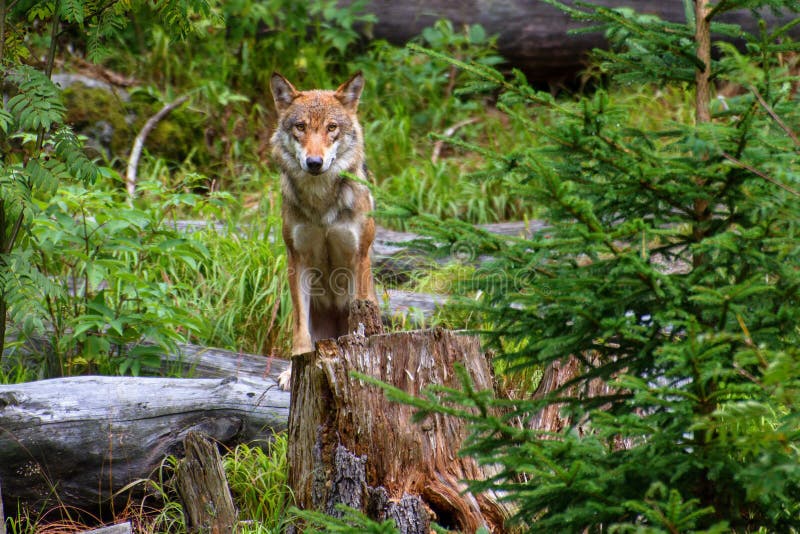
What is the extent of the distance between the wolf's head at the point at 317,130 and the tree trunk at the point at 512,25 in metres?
4.73

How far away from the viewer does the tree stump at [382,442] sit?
3676mm

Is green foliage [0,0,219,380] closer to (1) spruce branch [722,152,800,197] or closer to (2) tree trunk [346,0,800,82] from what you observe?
(1) spruce branch [722,152,800,197]

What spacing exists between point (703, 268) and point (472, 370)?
1.71 metres

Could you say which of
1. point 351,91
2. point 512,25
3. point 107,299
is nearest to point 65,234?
point 107,299

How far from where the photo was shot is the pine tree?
2.38 m

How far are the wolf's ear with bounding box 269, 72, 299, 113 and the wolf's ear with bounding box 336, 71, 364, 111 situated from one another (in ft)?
1.02

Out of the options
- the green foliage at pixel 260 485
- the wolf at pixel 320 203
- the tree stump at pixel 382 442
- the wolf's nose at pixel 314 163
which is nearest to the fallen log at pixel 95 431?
the green foliage at pixel 260 485

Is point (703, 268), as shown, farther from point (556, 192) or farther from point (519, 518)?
point (519, 518)

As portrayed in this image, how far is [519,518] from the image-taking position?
2.82m

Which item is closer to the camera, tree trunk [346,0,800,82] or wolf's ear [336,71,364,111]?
wolf's ear [336,71,364,111]

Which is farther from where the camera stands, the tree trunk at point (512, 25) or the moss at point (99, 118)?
the tree trunk at point (512, 25)

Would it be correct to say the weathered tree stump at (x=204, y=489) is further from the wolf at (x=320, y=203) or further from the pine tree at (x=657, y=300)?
the wolf at (x=320, y=203)

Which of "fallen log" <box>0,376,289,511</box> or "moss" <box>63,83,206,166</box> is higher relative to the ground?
"moss" <box>63,83,206,166</box>

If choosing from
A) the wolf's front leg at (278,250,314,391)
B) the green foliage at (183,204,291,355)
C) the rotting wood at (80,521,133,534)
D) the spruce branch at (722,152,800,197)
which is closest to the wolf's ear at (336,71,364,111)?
the wolf's front leg at (278,250,314,391)
